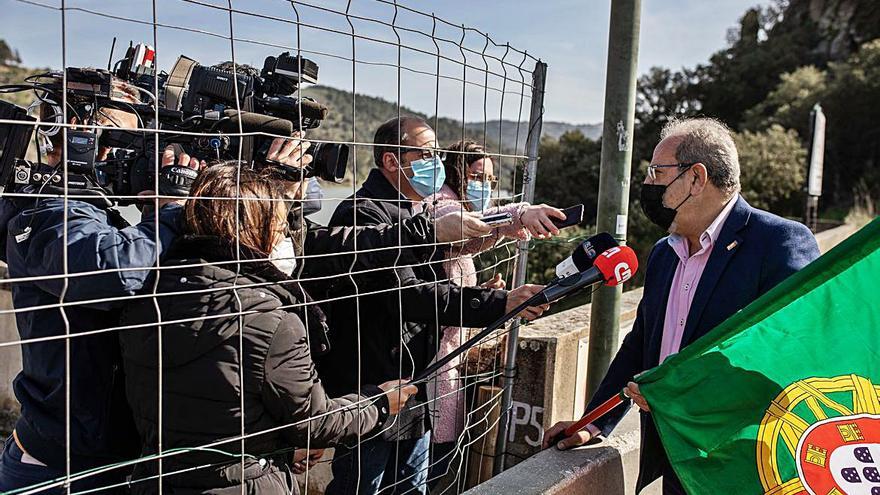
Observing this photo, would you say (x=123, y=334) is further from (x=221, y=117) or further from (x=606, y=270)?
(x=606, y=270)

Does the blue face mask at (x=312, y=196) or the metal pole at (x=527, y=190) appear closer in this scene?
the blue face mask at (x=312, y=196)

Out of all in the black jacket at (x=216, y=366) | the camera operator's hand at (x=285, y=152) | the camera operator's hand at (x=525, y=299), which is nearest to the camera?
the black jacket at (x=216, y=366)

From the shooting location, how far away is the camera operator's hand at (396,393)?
7.98ft

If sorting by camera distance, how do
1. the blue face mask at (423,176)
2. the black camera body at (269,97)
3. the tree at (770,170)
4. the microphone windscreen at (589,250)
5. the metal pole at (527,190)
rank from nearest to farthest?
the black camera body at (269,97), the microphone windscreen at (589,250), the blue face mask at (423,176), the metal pole at (527,190), the tree at (770,170)

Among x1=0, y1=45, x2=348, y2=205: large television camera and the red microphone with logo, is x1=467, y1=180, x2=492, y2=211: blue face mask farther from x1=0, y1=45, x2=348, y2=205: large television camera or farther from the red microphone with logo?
x1=0, y1=45, x2=348, y2=205: large television camera

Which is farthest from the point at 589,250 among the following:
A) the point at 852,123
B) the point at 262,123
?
the point at 852,123

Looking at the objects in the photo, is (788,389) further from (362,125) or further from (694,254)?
(362,125)

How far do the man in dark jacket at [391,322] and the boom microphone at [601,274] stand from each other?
0.14 metres

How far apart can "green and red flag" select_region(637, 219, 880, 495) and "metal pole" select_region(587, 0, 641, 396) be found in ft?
3.11

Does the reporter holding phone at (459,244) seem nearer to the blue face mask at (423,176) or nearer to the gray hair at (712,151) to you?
the blue face mask at (423,176)

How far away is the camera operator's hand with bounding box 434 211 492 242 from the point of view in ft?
8.64

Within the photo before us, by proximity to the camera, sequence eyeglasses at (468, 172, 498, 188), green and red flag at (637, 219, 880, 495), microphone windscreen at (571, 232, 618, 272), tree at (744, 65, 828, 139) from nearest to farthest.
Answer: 1. green and red flag at (637, 219, 880, 495)
2. microphone windscreen at (571, 232, 618, 272)
3. eyeglasses at (468, 172, 498, 188)
4. tree at (744, 65, 828, 139)

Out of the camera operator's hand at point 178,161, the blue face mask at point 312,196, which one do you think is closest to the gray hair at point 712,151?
the blue face mask at point 312,196

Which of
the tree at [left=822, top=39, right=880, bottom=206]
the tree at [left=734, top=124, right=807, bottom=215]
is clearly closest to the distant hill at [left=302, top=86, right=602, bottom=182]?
the tree at [left=734, top=124, right=807, bottom=215]
